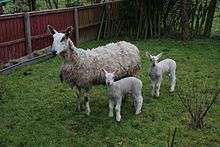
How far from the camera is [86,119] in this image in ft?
26.1

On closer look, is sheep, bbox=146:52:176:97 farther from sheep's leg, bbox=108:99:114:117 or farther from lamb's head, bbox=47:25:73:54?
lamb's head, bbox=47:25:73:54

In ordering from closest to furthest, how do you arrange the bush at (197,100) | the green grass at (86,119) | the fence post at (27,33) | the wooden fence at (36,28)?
1. the green grass at (86,119)
2. the bush at (197,100)
3. the wooden fence at (36,28)
4. the fence post at (27,33)

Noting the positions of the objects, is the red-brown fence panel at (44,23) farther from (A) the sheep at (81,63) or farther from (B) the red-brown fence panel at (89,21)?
(A) the sheep at (81,63)

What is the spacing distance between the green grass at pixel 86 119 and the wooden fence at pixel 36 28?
1.75m

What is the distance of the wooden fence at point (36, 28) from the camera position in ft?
42.2

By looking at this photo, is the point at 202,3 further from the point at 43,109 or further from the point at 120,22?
the point at 43,109

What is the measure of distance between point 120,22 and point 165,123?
36.3ft

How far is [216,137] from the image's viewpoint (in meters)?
7.10

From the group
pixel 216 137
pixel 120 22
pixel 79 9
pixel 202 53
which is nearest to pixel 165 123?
pixel 216 137

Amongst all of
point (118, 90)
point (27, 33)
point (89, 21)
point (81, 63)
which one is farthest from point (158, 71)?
point (89, 21)

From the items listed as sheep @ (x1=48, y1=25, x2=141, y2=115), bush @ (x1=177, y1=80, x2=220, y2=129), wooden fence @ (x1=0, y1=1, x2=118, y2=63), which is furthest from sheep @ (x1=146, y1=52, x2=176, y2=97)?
wooden fence @ (x1=0, y1=1, x2=118, y2=63)

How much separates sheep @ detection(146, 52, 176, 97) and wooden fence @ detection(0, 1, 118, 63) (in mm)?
5431

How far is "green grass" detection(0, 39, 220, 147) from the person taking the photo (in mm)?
7070

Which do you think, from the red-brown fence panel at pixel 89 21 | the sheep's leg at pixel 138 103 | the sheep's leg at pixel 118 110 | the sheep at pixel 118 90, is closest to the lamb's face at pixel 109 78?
the sheep at pixel 118 90
